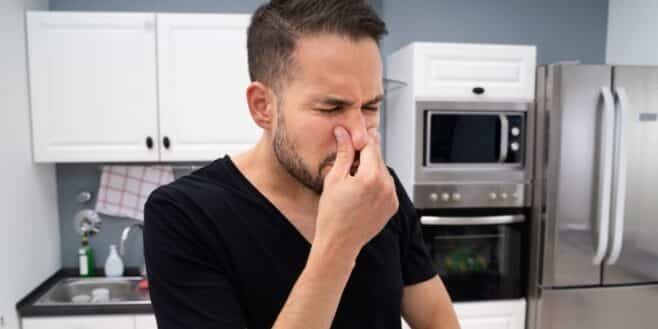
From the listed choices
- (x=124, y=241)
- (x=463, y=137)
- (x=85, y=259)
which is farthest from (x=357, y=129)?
(x=85, y=259)

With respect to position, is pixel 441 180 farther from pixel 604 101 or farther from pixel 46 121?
pixel 46 121

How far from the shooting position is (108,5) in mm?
2270

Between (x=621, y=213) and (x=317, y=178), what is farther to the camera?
(x=621, y=213)

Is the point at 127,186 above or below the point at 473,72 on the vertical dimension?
below

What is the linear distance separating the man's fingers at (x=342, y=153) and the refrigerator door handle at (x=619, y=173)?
172cm

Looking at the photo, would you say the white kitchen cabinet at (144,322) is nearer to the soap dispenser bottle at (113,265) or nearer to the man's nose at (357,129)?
the soap dispenser bottle at (113,265)

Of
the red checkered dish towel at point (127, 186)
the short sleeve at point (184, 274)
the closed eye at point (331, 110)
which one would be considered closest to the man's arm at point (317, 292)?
the short sleeve at point (184, 274)

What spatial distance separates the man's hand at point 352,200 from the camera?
0.67 m

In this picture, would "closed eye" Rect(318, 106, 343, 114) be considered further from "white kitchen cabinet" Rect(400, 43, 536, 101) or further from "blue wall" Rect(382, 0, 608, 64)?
"blue wall" Rect(382, 0, 608, 64)

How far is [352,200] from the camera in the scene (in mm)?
671

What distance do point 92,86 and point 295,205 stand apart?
1571 mm

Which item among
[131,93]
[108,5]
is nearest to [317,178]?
[131,93]

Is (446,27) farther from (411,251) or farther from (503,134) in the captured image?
(411,251)

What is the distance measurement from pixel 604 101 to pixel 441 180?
0.78 m
